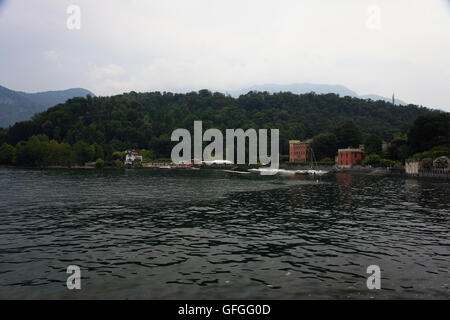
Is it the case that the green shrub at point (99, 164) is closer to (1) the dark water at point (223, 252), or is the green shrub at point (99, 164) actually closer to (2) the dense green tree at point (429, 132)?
(2) the dense green tree at point (429, 132)

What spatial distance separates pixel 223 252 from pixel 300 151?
516ft

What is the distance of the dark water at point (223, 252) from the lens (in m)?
12.7

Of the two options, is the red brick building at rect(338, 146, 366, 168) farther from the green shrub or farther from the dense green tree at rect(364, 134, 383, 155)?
the green shrub

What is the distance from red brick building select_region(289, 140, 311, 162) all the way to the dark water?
13453 cm

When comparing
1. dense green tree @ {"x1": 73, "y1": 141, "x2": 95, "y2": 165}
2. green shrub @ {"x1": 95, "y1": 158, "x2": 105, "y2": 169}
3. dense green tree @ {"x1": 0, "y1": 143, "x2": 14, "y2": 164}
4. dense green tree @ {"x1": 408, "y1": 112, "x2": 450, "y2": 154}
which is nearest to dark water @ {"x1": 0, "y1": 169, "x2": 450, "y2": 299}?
dense green tree @ {"x1": 408, "y1": 112, "x2": 450, "y2": 154}

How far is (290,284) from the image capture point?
1313 centimetres

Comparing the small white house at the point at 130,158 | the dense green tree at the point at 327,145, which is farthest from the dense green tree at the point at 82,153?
the dense green tree at the point at 327,145

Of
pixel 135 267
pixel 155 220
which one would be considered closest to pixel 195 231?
pixel 155 220

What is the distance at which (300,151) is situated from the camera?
557 ft

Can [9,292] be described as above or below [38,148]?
below

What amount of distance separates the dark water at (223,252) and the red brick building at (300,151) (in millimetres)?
134528

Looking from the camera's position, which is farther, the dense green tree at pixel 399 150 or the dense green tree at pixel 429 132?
the dense green tree at pixel 399 150
